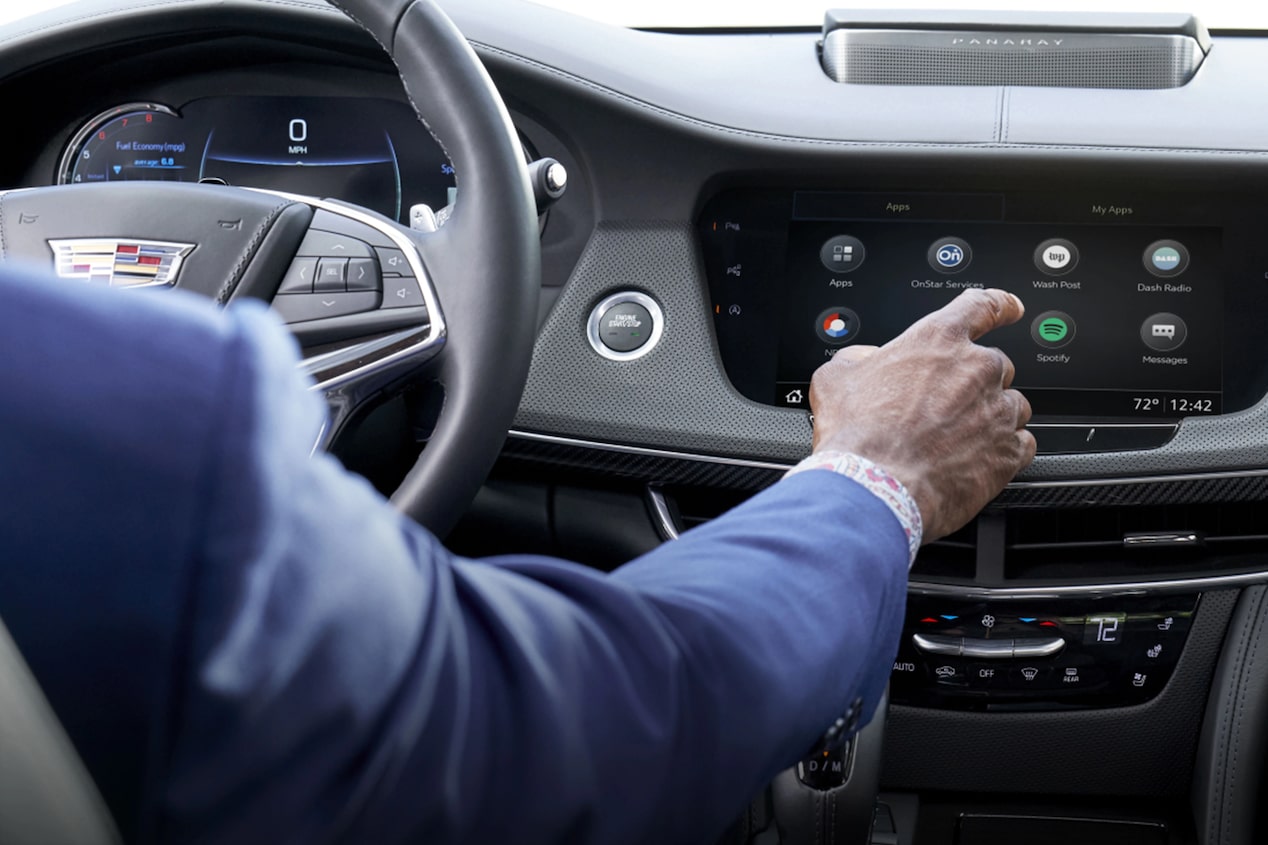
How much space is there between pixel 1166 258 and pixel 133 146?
1.14 m

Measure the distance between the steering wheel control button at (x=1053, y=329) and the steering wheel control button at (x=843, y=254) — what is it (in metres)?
0.19

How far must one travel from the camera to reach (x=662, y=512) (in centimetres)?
145

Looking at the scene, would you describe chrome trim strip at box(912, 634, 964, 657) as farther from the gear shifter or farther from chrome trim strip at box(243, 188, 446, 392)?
chrome trim strip at box(243, 188, 446, 392)

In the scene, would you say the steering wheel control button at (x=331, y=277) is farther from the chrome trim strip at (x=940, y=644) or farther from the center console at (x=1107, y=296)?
the chrome trim strip at (x=940, y=644)

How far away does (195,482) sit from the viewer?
0.43m

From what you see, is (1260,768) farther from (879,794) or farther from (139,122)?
(139,122)

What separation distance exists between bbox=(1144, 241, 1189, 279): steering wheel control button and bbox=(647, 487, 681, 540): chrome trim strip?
1.81 ft

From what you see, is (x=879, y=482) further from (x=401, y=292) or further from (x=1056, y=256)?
(x=1056, y=256)

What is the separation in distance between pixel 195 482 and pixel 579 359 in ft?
3.22

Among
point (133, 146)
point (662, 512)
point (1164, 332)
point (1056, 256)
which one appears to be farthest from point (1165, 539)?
point (133, 146)

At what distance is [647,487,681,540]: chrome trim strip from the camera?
1.45 metres

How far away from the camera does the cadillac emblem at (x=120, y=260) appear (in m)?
1.09

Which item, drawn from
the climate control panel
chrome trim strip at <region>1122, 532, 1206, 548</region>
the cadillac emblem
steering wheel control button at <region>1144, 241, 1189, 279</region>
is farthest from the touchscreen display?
the cadillac emblem

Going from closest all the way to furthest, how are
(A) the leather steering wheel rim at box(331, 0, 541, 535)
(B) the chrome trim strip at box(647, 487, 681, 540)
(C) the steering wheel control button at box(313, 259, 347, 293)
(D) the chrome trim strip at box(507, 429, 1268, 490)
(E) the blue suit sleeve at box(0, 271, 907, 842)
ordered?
(E) the blue suit sleeve at box(0, 271, 907, 842) < (A) the leather steering wheel rim at box(331, 0, 541, 535) < (C) the steering wheel control button at box(313, 259, 347, 293) < (D) the chrome trim strip at box(507, 429, 1268, 490) < (B) the chrome trim strip at box(647, 487, 681, 540)
